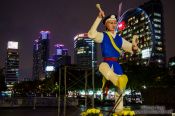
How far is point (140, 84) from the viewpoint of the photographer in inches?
2232

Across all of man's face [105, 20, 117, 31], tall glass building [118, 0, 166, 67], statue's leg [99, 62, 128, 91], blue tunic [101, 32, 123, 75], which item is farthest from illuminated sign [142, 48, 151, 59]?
statue's leg [99, 62, 128, 91]

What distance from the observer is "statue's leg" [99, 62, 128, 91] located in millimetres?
7281

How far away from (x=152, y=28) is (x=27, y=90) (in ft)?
245

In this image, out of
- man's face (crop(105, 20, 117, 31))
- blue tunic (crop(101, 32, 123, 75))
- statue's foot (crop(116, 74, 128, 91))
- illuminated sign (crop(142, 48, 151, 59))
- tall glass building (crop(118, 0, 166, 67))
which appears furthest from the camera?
tall glass building (crop(118, 0, 166, 67))

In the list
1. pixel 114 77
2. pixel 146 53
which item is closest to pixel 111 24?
pixel 114 77

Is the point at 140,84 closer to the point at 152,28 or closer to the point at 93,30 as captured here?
the point at 93,30

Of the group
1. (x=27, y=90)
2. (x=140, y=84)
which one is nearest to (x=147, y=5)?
(x=27, y=90)

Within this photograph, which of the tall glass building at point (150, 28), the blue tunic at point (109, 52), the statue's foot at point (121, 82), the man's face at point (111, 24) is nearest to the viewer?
the statue's foot at point (121, 82)

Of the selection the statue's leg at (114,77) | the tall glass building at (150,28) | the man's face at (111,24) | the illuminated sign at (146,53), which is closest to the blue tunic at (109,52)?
the statue's leg at (114,77)

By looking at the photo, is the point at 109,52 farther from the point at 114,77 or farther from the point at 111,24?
the point at 111,24

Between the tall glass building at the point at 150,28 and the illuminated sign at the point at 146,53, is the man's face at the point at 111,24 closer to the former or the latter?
the illuminated sign at the point at 146,53

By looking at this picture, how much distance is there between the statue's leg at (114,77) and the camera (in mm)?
7281

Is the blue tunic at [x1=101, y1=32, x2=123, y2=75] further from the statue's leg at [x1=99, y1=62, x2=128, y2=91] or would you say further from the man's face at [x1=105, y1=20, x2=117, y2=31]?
the man's face at [x1=105, y1=20, x2=117, y2=31]

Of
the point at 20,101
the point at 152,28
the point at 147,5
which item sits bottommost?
the point at 20,101
